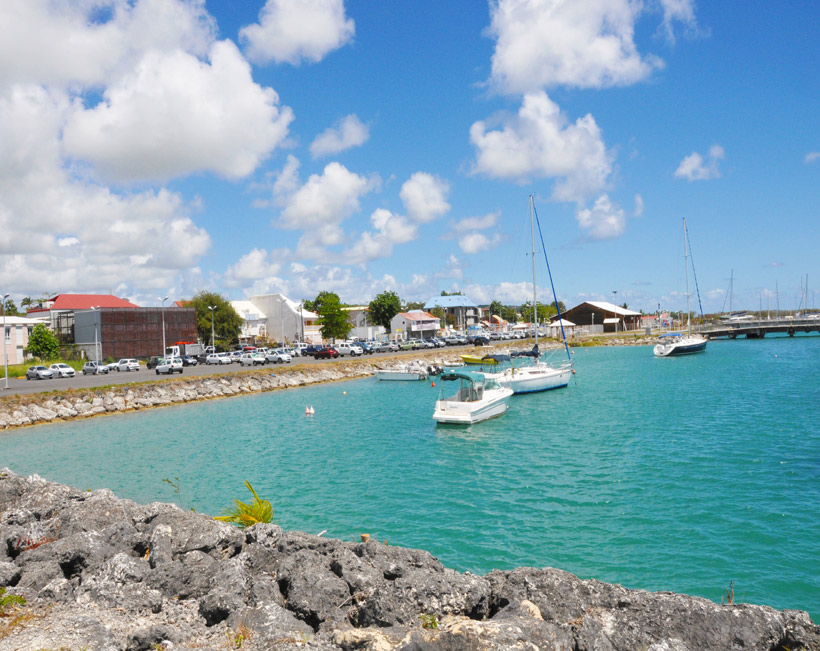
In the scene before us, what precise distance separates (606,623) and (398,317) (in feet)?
409

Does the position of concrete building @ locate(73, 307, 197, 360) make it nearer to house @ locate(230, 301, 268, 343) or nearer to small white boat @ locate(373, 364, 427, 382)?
house @ locate(230, 301, 268, 343)

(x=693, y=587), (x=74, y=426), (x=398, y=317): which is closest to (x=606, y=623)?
(x=693, y=587)

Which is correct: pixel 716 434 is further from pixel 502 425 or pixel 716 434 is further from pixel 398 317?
pixel 398 317

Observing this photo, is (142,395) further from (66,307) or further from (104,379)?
(66,307)

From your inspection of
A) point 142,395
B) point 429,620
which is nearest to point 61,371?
point 142,395

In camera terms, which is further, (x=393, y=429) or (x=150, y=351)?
(x=150, y=351)

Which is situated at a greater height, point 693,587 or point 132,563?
point 132,563

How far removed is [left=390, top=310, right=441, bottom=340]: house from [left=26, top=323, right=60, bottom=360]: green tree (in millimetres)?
66787

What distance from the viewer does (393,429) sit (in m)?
33.1

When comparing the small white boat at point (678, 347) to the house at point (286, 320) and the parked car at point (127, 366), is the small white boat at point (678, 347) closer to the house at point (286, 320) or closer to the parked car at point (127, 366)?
the house at point (286, 320)

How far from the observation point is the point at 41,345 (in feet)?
263

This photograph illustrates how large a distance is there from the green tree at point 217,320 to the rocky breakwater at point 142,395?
56.6 metres

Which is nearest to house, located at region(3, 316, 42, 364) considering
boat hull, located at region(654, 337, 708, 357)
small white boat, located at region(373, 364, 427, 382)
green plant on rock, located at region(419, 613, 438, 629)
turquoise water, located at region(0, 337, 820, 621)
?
turquoise water, located at region(0, 337, 820, 621)

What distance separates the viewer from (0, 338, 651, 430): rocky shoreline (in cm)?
3781
